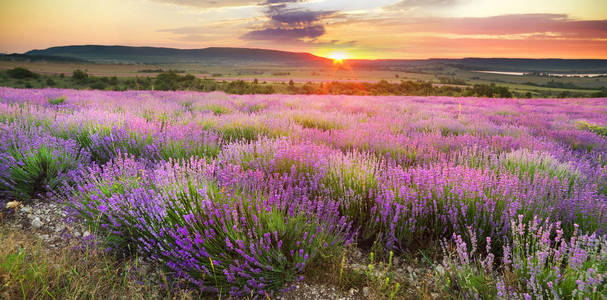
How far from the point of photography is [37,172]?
3.07 m

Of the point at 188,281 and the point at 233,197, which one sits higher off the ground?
the point at 233,197

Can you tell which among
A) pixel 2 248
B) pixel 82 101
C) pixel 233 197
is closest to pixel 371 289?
pixel 233 197

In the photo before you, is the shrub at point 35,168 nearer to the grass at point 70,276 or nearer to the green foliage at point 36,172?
the green foliage at point 36,172

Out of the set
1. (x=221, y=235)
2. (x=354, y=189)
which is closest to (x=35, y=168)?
(x=221, y=235)

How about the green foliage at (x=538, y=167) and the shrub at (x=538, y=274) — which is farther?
the green foliage at (x=538, y=167)

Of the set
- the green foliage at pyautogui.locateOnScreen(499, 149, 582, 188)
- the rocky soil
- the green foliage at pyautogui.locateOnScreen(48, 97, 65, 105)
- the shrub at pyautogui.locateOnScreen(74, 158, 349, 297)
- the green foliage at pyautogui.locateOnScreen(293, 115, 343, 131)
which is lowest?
the rocky soil

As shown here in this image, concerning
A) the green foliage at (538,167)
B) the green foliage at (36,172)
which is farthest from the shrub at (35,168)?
the green foliage at (538,167)

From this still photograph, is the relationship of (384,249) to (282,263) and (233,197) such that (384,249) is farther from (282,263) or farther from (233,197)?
(233,197)

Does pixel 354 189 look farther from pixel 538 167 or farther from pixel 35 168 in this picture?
pixel 35 168

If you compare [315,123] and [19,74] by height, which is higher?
[19,74]

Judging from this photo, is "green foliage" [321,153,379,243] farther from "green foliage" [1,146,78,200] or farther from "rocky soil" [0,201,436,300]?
"green foliage" [1,146,78,200]

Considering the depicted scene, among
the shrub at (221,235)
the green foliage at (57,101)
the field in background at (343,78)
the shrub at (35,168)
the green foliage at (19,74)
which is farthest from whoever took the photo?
the field in background at (343,78)

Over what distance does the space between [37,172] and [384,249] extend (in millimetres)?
3351

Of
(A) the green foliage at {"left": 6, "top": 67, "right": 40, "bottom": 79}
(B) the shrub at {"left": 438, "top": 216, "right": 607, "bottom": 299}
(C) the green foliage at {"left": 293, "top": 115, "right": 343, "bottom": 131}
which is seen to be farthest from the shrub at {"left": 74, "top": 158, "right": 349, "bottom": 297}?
(A) the green foliage at {"left": 6, "top": 67, "right": 40, "bottom": 79}
